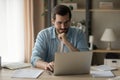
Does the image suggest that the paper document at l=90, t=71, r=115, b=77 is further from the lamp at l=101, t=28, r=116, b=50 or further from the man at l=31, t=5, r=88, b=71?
the lamp at l=101, t=28, r=116, b=50

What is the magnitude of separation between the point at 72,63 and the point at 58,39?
24.1 inches

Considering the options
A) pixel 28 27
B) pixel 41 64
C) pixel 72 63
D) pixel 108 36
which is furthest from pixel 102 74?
pixel 28 27

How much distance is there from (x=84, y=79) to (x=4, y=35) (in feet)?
7.28

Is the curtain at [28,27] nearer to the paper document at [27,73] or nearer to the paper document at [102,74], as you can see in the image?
the paper document at [27,73]

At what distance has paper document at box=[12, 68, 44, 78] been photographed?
6.53ft

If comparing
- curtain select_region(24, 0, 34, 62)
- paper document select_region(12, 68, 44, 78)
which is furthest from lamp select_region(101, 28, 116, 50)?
paper document select_region(12, 68, 44, 78)

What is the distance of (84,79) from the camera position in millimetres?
1934

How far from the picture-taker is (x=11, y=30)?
390 centimetres

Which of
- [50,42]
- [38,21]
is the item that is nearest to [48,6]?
[38,21]

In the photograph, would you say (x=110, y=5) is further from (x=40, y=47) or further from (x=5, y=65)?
(x=5, y=65)

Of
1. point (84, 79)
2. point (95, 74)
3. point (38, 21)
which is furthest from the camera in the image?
point (38, 21)

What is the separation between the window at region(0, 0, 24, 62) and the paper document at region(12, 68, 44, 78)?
1.76 meters

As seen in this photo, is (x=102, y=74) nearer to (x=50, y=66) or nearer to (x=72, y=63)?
(x=72, y=63)

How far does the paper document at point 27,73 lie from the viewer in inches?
78.4
